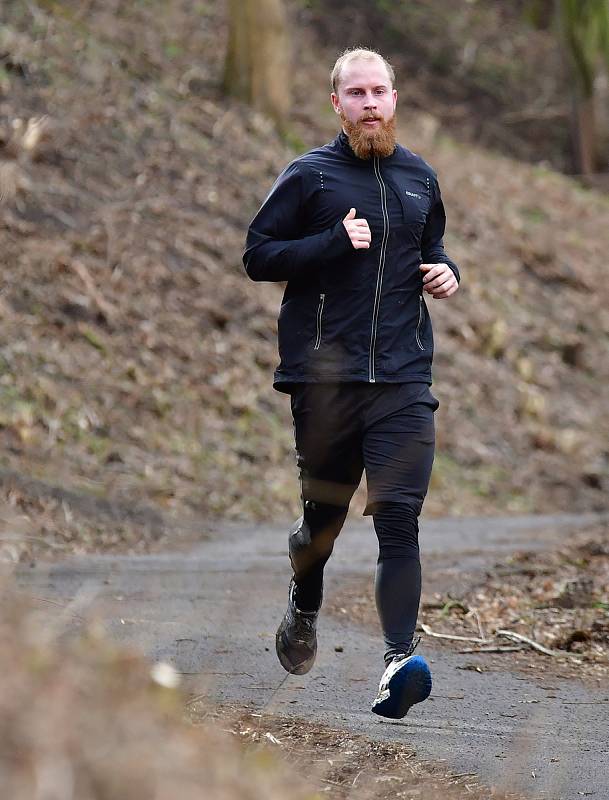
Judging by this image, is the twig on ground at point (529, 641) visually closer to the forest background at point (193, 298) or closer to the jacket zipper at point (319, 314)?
the jacket zipper at point (319, 314)

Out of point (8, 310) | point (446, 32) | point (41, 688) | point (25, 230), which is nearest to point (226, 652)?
point (41, 688)

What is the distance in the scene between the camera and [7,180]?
14742mm

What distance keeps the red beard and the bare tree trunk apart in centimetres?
1487

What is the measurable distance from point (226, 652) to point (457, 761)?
1952mm

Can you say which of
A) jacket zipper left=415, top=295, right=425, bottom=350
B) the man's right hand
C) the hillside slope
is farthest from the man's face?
the hillside slope

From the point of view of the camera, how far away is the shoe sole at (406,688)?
4637 mm

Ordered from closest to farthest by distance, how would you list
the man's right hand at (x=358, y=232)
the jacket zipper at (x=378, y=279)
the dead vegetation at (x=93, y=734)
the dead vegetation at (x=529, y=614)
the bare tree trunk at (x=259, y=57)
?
1. the dead vegetation at (x=93, y=734)
2. the man's right hand at (x=358, y=232)
3. the jacket zipper at (x=378, y=279)
4. the dead vegetation at (x=529, y=614)
5. the bare tree trunk at (x=259, y=57)

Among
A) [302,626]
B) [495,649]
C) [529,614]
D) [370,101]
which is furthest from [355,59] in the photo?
[529,614]

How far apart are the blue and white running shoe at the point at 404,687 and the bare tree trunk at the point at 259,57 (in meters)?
16.1

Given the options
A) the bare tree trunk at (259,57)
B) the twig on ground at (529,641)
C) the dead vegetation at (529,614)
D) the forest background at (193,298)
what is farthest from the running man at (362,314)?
the bare tree trunk at (259,57)

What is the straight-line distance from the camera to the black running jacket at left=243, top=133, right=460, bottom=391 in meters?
5.15

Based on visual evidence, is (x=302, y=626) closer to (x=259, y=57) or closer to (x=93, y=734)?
(x=93, y=734)

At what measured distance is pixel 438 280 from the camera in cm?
520

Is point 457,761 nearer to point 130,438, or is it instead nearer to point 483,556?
point 483,556
